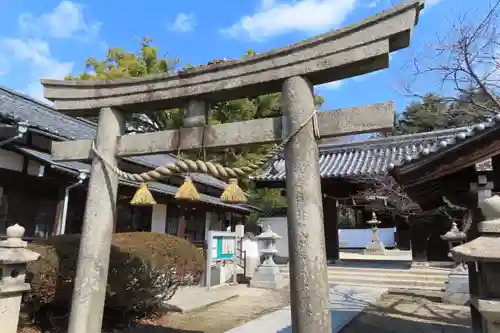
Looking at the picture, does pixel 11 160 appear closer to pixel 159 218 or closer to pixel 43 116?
pixel 43 116

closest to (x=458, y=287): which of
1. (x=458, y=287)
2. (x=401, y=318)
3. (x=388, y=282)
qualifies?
(x=458, y=287)

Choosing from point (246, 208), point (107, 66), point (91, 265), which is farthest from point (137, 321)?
point (107, 66)

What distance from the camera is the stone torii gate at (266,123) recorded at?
3.22m

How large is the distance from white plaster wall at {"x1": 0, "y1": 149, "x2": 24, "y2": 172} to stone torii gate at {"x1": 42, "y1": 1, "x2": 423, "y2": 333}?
12.6 ft

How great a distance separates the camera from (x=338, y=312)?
25.6 ft

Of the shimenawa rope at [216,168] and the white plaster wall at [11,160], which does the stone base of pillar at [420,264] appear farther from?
the white plaster wall at [11,160]

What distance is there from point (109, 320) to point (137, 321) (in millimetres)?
487

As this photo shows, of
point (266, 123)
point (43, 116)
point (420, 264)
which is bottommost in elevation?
point (420, 264)

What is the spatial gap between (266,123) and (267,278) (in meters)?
8.90

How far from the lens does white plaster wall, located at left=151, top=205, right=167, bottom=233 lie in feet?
39.8

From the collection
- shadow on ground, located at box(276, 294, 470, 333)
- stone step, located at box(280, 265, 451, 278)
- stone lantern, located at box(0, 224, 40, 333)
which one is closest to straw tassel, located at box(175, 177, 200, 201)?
stone lantern, located at box(0, 224, 40, 333)

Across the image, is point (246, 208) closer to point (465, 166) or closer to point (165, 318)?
point (165, 318)

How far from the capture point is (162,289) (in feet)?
22.0

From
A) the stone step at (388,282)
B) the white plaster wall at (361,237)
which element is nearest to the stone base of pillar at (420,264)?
the stone step at (388,282)
